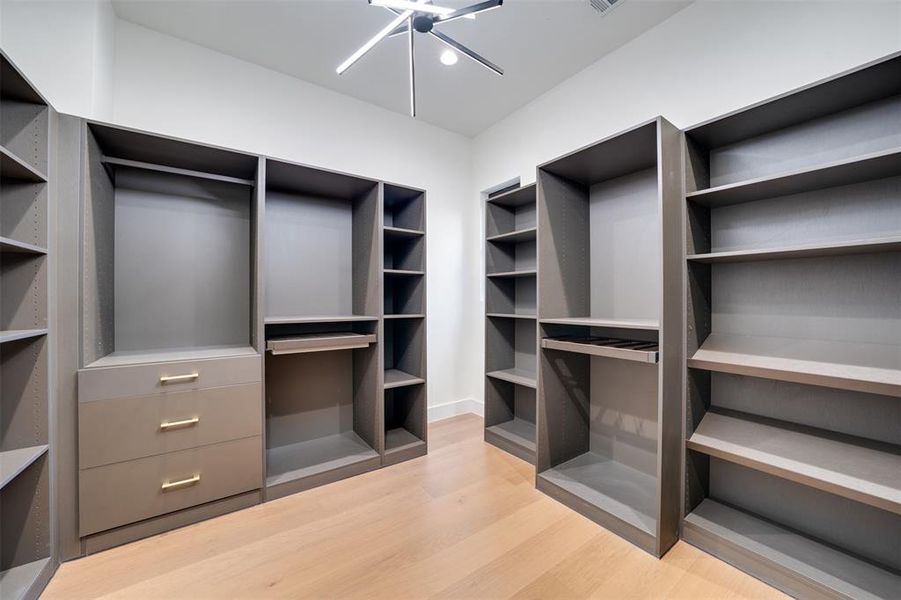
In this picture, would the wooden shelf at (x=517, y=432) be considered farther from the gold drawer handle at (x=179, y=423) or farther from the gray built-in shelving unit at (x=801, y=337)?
the gold drawer handle at (x=179, y=423)

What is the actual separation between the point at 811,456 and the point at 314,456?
8.84ft

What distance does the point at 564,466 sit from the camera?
2.32 metres

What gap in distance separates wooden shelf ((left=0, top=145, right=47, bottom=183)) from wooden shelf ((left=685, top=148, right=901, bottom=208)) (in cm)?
279

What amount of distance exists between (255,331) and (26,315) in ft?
2.90

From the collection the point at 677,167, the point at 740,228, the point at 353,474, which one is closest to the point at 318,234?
the point at 353,474

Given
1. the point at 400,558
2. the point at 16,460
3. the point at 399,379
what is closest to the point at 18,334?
the point at 16,460

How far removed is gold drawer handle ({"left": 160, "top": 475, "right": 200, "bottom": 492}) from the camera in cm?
174

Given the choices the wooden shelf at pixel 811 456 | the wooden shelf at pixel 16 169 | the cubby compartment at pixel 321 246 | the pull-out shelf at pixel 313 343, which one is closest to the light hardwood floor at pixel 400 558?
the wooden shelf at pixel 811 456

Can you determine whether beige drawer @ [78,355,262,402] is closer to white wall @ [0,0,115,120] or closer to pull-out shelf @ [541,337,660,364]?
white wall @ [0,0,115,120]

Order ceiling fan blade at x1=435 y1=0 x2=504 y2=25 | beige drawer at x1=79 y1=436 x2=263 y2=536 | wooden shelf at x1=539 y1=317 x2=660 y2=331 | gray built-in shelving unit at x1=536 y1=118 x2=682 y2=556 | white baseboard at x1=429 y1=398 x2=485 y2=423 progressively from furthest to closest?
1. white baseboard at x1=429 y1=398 x2=485 y2=423
2. gray built-in shelving unit at x1=536 y1=118 x2=682 y2=556
3. wooden shelf at x1=539 y1=317 x2=660 y2=331
4. beige drawer at x1=79 y1=436 x2=263 y2=536
5. ceiling fan blade at x1=435 y1=0 x2=504 y2=25

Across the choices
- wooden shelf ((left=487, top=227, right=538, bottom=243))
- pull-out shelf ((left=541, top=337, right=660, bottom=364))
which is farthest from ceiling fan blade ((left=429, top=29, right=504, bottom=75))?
pull-out shelf ((left=541, top=337, right=660, bottom=364))

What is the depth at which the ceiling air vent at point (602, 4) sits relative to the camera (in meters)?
2.00

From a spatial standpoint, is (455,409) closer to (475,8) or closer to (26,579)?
(26,579)

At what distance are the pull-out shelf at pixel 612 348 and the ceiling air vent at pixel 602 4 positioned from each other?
198 centimetres
